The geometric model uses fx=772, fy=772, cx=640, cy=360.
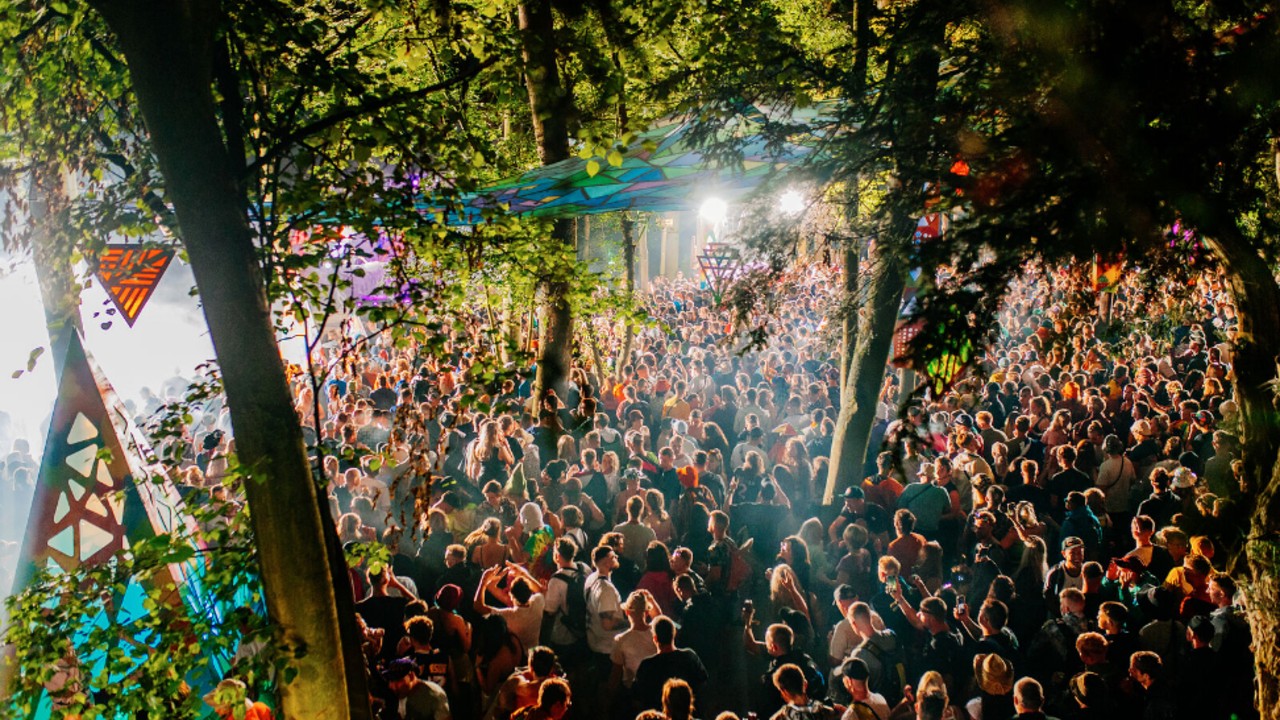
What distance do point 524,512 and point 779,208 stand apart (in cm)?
455

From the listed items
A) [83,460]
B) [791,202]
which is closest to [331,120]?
[791,202]

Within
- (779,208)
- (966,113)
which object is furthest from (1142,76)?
(779,208)

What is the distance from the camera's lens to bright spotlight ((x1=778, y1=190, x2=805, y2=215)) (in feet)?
14.2

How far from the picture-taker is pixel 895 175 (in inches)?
161

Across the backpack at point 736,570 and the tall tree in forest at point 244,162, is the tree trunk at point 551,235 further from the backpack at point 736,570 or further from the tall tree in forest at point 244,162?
the tall tree in forest at point 244,162

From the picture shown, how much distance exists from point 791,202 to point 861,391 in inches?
178

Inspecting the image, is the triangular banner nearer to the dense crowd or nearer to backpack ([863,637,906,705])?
the dense crowd

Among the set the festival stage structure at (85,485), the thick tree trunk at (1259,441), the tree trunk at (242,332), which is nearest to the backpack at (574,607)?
the tree trunk at (242,332)

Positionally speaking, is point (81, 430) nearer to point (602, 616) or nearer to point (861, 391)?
point (602, 616)

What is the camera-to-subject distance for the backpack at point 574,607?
636 centimetres

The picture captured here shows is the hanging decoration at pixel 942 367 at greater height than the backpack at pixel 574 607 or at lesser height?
greater

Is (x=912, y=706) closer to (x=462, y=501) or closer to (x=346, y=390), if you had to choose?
(x=462, y=501)

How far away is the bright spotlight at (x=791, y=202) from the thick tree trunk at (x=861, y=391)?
12.8 feet

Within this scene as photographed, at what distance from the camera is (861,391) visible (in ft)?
28.9
